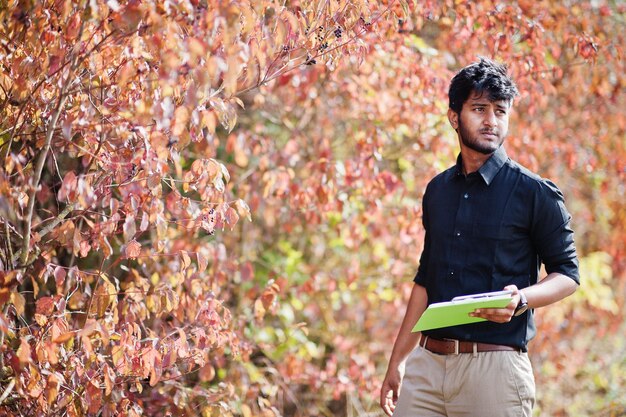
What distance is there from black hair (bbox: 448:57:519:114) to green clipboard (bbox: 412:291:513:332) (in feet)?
2.47

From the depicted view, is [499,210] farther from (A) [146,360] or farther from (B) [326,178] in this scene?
(B) [326,178]

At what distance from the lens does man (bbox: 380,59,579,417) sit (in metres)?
2.83

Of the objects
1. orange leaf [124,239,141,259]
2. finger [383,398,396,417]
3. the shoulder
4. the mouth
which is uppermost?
the mouth

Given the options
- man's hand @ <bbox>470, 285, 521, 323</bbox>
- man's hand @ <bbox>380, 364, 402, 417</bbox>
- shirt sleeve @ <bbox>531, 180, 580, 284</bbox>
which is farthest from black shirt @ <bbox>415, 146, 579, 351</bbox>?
man's hand @ <bbox>380, 364, 402, 417</bbox>

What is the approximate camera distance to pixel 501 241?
2.91m

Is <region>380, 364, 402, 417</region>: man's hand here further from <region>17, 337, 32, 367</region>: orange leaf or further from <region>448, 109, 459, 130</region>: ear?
<region>17, 337, 32, 367</region>: orange leaf

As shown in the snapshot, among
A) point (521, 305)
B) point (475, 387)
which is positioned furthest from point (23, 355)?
point (521, 305)

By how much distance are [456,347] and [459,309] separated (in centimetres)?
32

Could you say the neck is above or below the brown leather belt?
above

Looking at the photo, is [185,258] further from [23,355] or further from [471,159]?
[471,159]

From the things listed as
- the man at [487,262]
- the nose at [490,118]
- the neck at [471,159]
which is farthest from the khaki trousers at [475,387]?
the nose at [490,118]

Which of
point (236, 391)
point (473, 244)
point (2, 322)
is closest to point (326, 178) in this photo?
point (236, 391)

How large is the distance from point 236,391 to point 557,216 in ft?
8.18

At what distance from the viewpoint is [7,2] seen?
295 cm
